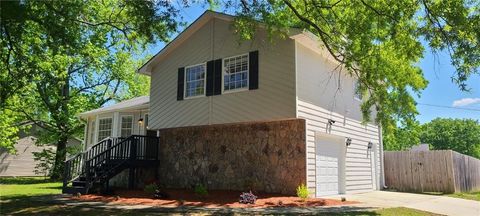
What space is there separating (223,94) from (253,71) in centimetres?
147

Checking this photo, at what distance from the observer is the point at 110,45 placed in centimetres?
2691

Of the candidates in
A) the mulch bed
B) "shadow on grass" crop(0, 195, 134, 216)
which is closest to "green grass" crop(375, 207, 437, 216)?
the mulch bed

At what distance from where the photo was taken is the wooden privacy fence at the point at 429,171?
1661cm

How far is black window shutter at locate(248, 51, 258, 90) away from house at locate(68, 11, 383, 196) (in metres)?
0.03

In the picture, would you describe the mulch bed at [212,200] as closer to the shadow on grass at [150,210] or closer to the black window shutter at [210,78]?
the shadow on grass at [150,210]

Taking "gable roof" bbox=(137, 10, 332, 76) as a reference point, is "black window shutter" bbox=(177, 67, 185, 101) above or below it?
below

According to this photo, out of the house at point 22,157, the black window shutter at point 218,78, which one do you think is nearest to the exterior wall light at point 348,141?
the black window shutter at point 218,78

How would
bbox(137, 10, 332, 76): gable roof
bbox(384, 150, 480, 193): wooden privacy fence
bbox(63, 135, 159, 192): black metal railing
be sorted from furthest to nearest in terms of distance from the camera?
bbox(384, 150, 480, 193): wooden privacy fence, bbox(63, 135, 159, 192): black metal railing, bbox(137, 10, 332, 76): gable roof

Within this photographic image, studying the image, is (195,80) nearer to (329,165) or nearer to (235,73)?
(235,73)

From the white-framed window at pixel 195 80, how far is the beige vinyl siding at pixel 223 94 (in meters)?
0.21

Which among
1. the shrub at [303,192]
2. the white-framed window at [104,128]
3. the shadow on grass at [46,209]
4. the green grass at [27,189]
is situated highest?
the white-framed window at [104,128]

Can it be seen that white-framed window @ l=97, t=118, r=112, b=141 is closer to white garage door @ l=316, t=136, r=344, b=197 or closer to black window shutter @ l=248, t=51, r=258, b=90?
black window shutter @ l=248, t=51, r=258, b=90

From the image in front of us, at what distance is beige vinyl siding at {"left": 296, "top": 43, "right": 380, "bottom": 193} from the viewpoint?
12797 mm

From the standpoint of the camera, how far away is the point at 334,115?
47.9 ft
